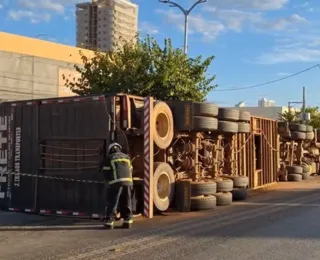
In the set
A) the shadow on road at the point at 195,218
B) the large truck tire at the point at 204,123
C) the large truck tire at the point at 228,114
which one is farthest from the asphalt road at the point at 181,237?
the large truck tire at the point at 228,114

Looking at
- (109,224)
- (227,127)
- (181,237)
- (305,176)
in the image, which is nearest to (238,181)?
(227,127)

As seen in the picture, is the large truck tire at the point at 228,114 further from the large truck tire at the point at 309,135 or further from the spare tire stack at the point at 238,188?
the large truck tire at the point at 309,135

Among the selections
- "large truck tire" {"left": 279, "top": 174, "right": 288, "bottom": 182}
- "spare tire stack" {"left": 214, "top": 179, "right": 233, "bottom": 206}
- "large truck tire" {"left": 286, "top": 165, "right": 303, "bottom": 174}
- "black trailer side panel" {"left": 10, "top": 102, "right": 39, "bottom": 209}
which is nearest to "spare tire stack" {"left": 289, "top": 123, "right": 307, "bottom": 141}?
"large truck tire" {"left": 286, "top": 165, "right": 303, "bottom": 174}

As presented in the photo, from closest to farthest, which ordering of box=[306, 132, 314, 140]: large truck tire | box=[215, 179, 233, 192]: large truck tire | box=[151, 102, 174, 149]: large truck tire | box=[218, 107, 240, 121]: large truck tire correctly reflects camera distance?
box=[151, 102, 174, 149]: large truck tire
box=[215, 179, 233, 192]: large truck tire
box=[218, 107, 240, 121]: large truck tire
box=[306, 132, 314, 140]: large truck tire

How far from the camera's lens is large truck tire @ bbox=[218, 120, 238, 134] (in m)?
13.6

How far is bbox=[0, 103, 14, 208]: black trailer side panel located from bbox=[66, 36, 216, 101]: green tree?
7201 millimetres

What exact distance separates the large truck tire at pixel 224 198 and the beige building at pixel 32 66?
59.2 feet

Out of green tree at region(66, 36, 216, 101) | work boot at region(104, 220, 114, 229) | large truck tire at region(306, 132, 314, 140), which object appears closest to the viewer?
work boot at region(104, 220, 114, 229)

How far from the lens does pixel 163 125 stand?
11.7 m

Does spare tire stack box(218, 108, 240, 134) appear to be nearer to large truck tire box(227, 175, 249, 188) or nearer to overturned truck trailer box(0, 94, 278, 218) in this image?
overturned truck trailer box(0, 94, 278, 218)

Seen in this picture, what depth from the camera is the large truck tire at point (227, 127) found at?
1364cm

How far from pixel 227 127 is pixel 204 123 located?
164 cm

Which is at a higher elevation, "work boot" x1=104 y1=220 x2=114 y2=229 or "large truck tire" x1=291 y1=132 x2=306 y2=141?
"large truck tire" x1=291 y1=132 x2=306 y2=141

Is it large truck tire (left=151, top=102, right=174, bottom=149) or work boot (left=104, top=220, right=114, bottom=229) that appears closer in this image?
work boot (left=104, top=220, right=114, bottom=229)
